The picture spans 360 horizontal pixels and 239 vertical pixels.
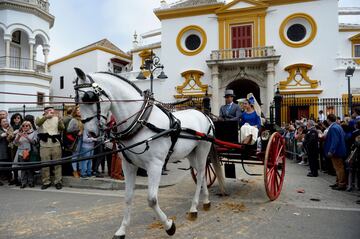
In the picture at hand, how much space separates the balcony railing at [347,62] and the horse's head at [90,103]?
2250 centimetres

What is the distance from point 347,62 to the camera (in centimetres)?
2155

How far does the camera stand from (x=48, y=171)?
7617 mm

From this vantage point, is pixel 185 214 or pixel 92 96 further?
pixel 185 214

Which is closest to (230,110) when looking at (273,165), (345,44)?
(273,165)

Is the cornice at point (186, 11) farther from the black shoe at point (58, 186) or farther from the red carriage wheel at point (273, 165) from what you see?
the black shoe at point (58, 186)

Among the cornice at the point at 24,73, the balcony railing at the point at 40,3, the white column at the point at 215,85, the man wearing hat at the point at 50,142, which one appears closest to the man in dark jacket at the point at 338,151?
the man wearing hat at the point at 50,142

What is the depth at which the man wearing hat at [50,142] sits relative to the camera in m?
7.33

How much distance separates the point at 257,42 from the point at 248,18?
6.98ft

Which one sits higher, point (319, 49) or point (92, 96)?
point (319, 49)

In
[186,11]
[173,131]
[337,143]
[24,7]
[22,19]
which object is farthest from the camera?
[186,11]

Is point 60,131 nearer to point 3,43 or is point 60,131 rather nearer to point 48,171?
point 48,171

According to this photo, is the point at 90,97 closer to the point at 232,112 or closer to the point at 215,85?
the point at 232,112

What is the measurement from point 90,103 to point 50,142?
15.3 feet

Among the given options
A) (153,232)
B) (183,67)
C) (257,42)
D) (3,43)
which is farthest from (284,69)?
(3,43)
